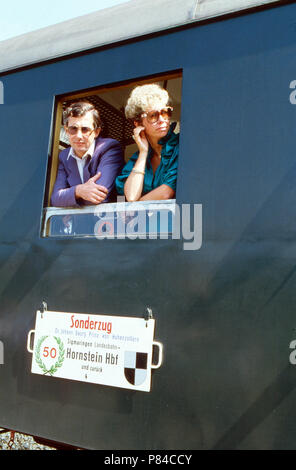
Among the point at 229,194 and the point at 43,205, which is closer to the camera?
the point at 229,194

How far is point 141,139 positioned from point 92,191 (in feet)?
1.25

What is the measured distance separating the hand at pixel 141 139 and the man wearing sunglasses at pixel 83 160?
0.17 m

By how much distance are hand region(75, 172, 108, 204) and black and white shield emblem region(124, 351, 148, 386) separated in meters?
0.80

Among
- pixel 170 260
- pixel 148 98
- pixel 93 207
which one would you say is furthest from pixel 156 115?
pixel 170 260

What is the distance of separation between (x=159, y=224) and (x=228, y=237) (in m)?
0.35

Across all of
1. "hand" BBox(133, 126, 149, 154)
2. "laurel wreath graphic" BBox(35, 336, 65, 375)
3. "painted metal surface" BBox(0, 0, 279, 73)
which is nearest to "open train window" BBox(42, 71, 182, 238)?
"hand" BBox(133, 126, 149, 154)

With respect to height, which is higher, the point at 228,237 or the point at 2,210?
the point at 2,210

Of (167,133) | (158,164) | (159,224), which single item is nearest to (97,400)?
(159,224)

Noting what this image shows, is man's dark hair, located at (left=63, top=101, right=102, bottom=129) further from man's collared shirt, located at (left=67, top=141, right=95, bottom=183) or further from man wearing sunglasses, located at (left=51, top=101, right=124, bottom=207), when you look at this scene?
man's collared shirt, located at (left=67, top=141, right=95, bottom=183)

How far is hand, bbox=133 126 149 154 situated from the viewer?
2270 millimetres

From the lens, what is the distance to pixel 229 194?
6.25 ft
